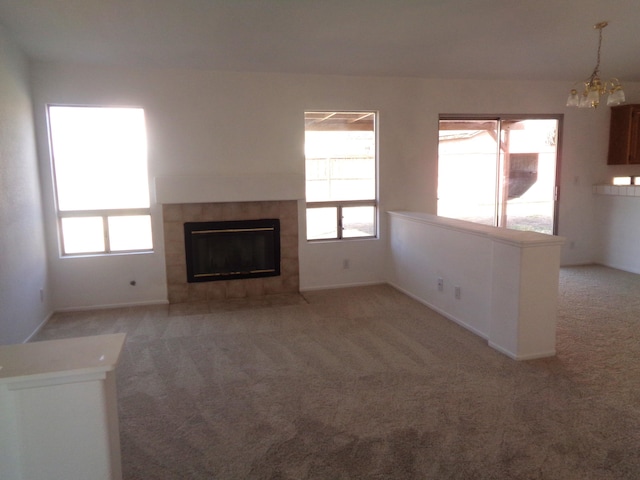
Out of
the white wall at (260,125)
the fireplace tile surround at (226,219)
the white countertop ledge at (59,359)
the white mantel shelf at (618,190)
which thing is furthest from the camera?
the white mantel shelf at (618,190)

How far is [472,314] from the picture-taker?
387cm

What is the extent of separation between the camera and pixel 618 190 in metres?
5.98

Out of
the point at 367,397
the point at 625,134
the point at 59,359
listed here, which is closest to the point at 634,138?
the point at 625,134

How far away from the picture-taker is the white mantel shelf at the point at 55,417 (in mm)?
1314

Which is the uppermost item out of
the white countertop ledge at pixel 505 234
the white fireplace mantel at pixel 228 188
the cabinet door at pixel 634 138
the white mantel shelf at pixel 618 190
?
the cabinet door at pixel 634 138

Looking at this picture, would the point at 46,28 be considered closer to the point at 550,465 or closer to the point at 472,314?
the point at 472,314

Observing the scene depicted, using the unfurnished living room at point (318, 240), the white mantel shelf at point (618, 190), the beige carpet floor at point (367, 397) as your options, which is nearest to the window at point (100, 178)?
the unfurnished living room at point (318, 240)

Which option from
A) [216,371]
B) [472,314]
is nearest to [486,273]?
[472,314]

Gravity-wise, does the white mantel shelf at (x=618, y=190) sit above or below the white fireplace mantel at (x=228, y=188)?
below

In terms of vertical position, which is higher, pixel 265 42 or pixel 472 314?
pixel 265 42

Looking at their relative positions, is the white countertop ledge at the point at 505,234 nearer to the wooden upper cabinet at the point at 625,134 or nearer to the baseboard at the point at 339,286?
the baseboard at the point at 339,286

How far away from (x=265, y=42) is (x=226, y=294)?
2666 mm

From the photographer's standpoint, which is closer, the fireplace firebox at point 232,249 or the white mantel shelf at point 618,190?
the fireplace firebox at point 232,249

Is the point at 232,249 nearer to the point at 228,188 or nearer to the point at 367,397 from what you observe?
the point at 228,188
